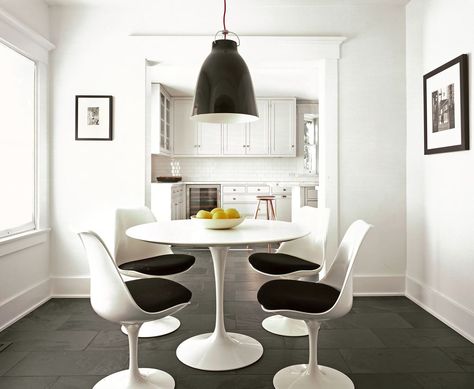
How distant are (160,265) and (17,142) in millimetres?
1661

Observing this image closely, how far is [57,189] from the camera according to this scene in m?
3.62

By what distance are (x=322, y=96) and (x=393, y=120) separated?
2.28 feet

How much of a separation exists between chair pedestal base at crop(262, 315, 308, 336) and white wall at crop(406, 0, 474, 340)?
1.13m

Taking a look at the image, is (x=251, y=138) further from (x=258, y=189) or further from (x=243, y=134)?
(x=258, y=189)

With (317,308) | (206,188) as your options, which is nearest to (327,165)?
(317,308)

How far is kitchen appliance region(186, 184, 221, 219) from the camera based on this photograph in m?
7.22

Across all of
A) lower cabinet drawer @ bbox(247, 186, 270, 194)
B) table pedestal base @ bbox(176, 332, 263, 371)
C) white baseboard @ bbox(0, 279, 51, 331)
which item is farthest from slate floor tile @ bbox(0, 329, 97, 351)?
lower cabinet drawer @ bbox(247, 186, 270, 194)

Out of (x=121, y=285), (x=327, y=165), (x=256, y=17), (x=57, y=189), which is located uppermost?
(x=256, y=17)

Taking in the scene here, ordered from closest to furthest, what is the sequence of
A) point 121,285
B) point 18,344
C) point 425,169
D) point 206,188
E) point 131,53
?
1. point 121,285
2. point 18,344
3. point 425,169
4. point 131,53
5. point 206,188

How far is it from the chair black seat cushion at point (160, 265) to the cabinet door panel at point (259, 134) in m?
5.07

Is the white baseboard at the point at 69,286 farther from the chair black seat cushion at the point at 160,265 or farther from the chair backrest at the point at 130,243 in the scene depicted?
the chair black seat cushion at the point at 160,265

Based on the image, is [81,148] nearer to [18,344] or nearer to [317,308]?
[18,344]

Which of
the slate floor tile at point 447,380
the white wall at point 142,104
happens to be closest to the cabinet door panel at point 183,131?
the white wall at point 142,104

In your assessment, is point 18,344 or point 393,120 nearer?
point 18,344
